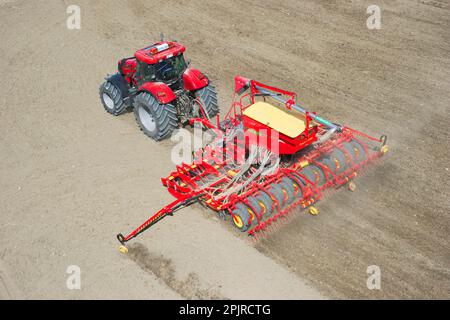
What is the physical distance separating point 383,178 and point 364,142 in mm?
1249

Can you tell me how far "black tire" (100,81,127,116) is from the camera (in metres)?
11.0

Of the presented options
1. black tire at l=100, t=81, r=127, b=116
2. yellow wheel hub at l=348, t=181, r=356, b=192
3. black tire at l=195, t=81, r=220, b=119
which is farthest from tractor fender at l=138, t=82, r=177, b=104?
yellow wheel hub at l=348, t=181, r=356, b=192

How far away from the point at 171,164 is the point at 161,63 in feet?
7.16

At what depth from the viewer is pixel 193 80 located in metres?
10.2

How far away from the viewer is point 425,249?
309 inches

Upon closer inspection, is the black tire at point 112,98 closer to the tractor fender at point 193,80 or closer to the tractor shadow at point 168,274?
the tractor fender at point 193,80

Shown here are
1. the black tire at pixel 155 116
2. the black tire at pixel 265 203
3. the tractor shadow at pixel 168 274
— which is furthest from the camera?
the black tire at pixel 155 116

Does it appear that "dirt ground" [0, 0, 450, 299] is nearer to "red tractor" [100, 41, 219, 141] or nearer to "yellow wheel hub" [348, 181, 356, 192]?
"yellow wheel hub" [348, 181, 356, 192]

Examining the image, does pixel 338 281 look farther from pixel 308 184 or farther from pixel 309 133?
pixel 309 133

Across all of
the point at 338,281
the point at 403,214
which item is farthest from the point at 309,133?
the point at 338,281

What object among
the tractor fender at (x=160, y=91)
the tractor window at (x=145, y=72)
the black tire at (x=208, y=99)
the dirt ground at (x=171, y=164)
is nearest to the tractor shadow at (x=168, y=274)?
the dirt ground at (x=171, y=164)

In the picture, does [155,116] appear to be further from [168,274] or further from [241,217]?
[168,274]

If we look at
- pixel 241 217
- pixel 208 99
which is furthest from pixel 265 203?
pixel 208 99

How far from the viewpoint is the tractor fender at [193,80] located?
10.2m
